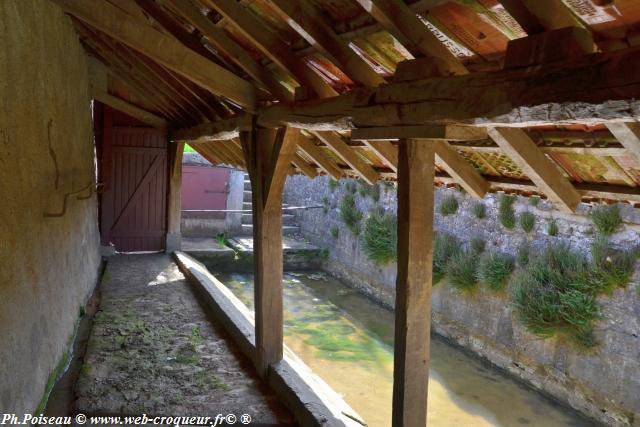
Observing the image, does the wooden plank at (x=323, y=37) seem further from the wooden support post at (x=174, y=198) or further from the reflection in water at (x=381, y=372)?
the wooden support post at (x=174, y=198)

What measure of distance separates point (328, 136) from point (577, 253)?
3957 mm

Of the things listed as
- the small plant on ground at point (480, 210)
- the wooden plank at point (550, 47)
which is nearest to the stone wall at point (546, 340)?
the small plant on ground at point (480, 210)

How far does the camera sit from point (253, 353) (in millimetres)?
4613

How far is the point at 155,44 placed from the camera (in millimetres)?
3355

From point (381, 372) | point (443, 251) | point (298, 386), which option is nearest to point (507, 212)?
point (443, 251)

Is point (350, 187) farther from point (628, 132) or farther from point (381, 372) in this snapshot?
point (628, 132)

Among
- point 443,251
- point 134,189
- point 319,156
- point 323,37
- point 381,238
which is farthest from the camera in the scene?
point 381,238

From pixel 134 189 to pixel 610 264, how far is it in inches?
279

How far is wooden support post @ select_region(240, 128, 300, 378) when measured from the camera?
4156mm

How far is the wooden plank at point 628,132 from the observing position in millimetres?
1905

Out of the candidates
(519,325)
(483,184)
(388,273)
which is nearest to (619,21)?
(483,184)

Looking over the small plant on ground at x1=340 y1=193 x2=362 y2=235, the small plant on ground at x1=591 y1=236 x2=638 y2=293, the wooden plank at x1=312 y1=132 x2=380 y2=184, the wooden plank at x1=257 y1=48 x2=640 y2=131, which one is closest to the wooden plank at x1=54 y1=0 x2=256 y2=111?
the wooden plank at x1=312 y1=132 x2=380 y2=184

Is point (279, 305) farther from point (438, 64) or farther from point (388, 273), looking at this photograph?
point (388, 273)

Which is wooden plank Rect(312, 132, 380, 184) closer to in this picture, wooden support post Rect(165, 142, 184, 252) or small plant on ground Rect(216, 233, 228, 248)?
wooden support post Rect(165, 142, 184, 252)
